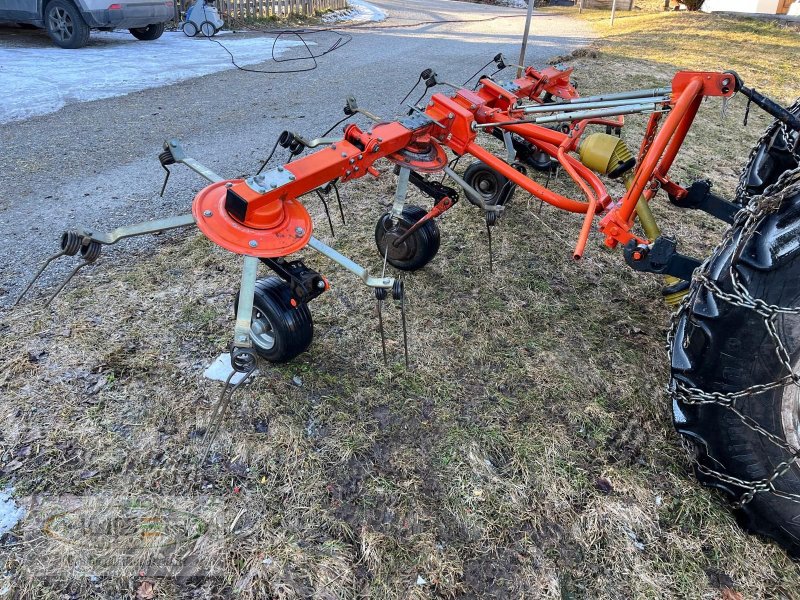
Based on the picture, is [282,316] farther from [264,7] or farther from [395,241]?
[264,7]

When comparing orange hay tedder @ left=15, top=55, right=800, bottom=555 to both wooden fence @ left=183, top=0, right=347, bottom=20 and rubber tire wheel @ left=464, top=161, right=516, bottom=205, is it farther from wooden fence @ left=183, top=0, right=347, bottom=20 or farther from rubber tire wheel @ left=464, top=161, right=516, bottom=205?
wooden fence @ left=183, top=0, right=347, bottom=20

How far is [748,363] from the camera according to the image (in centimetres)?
170

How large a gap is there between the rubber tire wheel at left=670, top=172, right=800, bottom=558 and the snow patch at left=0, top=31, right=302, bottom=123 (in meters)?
6.46

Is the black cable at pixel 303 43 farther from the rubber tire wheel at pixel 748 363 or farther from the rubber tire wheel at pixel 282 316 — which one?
the rubber tire wheel at pixel 748 363

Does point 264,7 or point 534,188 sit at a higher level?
point 264,7

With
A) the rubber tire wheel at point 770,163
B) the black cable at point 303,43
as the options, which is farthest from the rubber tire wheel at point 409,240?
the black cable at point 303,43

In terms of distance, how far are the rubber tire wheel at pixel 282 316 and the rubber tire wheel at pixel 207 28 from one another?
9827 mm

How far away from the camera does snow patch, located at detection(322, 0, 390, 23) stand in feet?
45.5

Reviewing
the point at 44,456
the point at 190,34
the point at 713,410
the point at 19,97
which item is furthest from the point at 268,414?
the point at 190,34

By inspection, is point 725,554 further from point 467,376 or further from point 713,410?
point 467,376

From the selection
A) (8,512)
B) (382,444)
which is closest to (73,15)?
(8,512)

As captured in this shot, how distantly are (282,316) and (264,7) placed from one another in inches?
499

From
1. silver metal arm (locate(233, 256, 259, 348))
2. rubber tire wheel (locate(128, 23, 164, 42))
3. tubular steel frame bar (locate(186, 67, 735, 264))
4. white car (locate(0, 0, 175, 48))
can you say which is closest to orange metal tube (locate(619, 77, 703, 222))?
tubular steel frame bar (locate(186, 67, 735, 264))

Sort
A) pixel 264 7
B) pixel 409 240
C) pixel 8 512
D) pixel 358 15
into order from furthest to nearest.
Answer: pixel 358 15 < pixel 264 7 < pixel 409 240 < pixel 8 512
